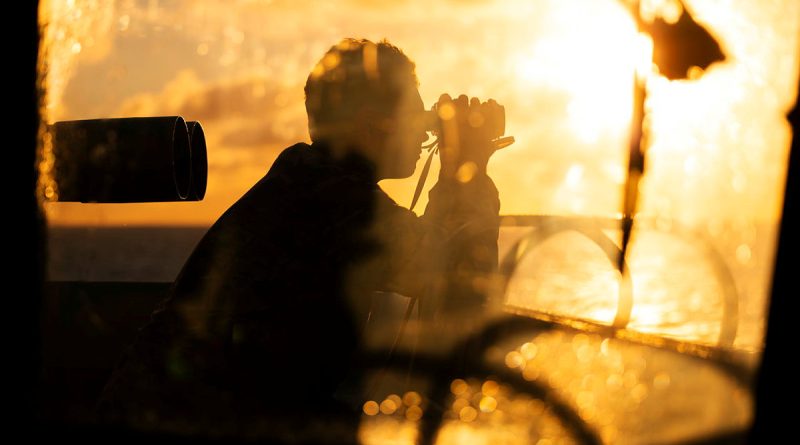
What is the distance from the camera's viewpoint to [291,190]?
1.66m

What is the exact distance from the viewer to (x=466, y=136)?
2381mm

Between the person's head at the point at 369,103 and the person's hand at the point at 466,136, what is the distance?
0.45 m

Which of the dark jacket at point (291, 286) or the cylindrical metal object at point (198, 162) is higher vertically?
the cylindrical metal object at point (198, 162)

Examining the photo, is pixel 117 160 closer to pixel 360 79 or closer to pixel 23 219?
pixel 23 219

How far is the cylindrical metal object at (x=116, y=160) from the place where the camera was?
4.63 ft

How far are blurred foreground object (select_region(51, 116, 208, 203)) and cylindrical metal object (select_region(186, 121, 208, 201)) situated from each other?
0.18m

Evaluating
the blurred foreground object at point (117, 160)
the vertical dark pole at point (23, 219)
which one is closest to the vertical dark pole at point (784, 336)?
the vertical dark pole at point (23, 219)

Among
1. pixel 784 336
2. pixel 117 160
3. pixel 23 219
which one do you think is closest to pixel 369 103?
pixel 117 160

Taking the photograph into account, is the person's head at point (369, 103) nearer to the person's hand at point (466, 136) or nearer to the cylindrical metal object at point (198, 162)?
the cylindrical metal object at point (198, 162)

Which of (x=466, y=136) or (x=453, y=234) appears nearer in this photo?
(x=453, y=234)

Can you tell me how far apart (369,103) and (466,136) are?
0.72m

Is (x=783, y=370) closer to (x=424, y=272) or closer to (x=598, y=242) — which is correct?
(x=424, y=272)

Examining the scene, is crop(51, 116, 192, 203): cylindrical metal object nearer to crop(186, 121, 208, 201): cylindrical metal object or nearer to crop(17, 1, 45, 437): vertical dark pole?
crop(186, 121, 208, 201): cylindrical metal object

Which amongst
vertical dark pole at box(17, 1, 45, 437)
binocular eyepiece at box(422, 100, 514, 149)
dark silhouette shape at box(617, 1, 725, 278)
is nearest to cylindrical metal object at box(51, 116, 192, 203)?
vertical dark pole at box(17, 1, 45, 437)
